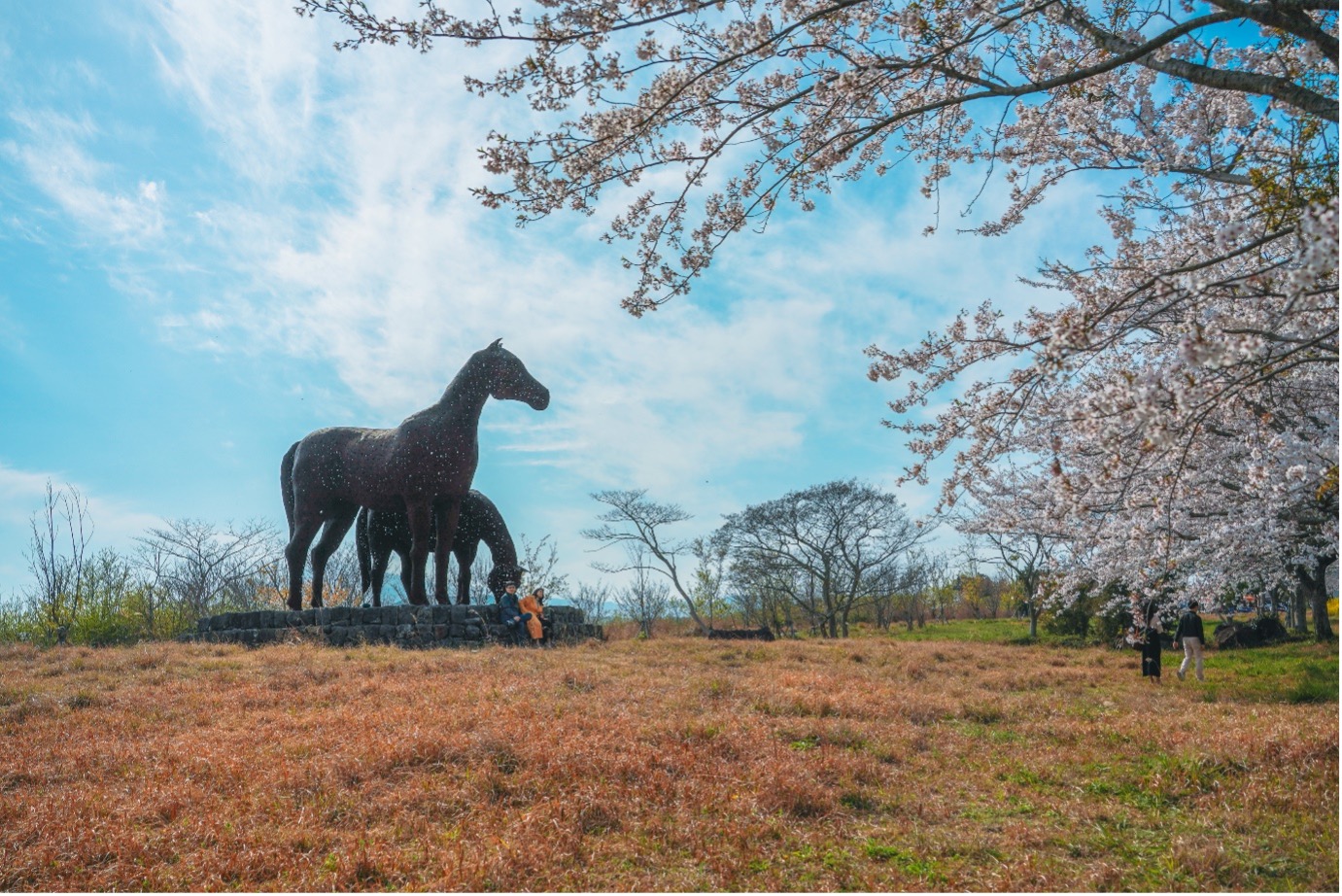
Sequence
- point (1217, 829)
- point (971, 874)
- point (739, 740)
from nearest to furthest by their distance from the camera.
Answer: point (971, 874) < point (1217, 829) < point (739, 740)

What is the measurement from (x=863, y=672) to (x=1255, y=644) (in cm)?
1444

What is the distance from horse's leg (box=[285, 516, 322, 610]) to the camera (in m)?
16.9

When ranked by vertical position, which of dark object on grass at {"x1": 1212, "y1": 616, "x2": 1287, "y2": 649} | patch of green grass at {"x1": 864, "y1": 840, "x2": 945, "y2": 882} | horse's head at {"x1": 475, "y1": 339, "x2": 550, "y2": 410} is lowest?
dark object on grass at {"x1": 1212, "y1": 616, "x2": 1287, "y2": 649}

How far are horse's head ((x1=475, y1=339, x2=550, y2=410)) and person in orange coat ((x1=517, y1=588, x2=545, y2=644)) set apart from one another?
3.66m

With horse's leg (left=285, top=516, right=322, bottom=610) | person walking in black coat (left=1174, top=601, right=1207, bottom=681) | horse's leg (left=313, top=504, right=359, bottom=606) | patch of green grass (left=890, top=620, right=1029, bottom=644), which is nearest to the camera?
person walking in black coat (left=1174, top=601, right=1207, bottom=681)

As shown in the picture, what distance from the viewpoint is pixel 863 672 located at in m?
13.0

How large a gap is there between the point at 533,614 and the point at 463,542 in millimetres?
3339

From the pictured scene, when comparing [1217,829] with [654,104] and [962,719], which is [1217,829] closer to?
[962,719]

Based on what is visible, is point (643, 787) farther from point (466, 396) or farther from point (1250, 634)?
point (1250, 634)

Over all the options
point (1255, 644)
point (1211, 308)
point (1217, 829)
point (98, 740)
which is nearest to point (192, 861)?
point (98, 740)

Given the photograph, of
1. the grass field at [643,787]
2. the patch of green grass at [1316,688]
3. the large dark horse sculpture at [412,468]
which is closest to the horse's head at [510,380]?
the large dark horse sculpture at [412,468]

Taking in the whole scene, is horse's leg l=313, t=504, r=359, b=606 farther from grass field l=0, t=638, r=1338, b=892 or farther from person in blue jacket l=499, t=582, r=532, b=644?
grass field l=0, t=638, r=1338, b=892

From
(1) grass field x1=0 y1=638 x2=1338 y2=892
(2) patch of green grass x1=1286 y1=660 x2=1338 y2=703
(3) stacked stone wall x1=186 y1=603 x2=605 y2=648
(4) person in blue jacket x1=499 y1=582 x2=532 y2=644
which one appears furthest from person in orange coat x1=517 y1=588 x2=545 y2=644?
(2) patch of green grass x1=1286 y1=660 x2=1338 y2=703

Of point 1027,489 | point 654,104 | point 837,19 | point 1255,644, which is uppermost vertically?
point 837,19
